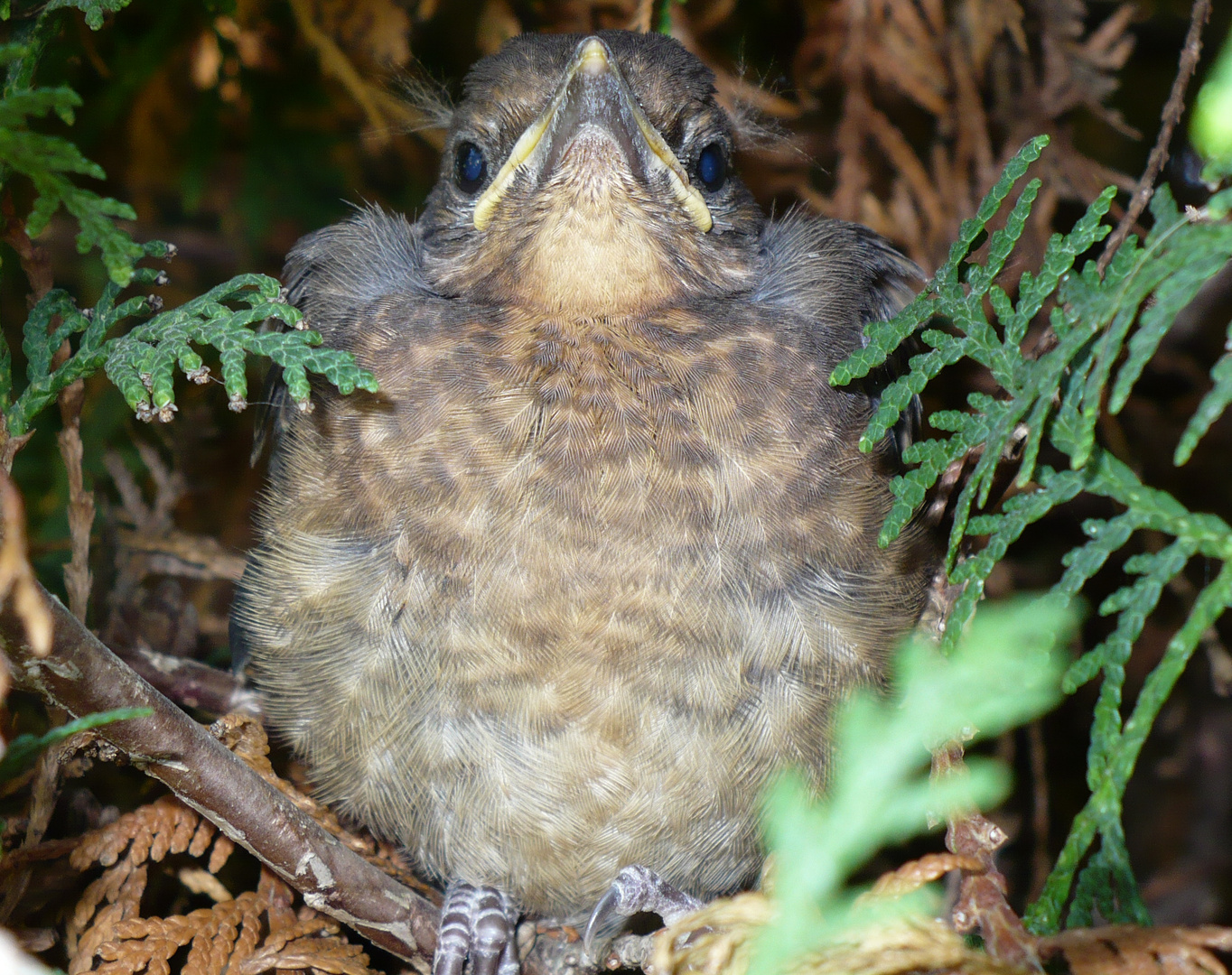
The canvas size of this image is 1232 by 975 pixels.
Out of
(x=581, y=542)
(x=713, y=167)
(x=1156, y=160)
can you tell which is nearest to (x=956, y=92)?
(x=713, y=167)

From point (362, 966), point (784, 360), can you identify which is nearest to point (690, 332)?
point (784, 360)

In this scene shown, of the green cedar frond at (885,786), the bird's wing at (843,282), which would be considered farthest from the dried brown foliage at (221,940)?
the bird's wing at (843,282)

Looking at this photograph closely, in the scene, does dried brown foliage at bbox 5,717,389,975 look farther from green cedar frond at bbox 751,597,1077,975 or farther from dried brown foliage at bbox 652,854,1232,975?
green cedar frond at bbox 751,597,1077,975

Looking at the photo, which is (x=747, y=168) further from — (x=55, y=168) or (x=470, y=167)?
(x=55, y=168)

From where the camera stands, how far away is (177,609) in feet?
7.56

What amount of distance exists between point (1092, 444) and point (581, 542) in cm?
68

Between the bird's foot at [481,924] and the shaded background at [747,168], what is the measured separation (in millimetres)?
770

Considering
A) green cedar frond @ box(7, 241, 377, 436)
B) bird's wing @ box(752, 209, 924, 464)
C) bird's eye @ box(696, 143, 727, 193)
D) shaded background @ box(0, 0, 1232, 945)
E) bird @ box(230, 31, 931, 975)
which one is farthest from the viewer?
shaded background @ box(0, 0, 1232, 945)

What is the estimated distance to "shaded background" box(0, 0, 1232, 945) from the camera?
2.37m

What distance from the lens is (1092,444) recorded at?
1.17 m

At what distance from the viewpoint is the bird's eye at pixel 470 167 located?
76.6 inches

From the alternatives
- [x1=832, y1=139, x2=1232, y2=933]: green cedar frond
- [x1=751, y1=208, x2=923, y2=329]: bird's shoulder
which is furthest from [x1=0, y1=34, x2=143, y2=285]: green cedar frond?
[x1=751, y1=208, x2=923, y2=329]: bird's shoulder

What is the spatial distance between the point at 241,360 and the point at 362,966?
92 cm

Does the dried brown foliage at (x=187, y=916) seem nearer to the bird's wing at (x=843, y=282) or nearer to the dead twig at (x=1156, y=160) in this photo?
the bird's wing at (x=843, y=282)
